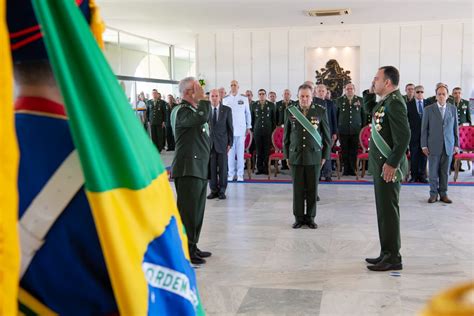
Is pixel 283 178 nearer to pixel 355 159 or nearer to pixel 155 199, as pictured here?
pixel 355 159

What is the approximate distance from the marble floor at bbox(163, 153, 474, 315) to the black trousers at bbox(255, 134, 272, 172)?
2.79 m

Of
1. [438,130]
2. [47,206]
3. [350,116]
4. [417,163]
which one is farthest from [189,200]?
[350,116]

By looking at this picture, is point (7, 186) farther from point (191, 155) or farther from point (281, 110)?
point (281, 110)

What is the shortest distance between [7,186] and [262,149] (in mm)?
9288

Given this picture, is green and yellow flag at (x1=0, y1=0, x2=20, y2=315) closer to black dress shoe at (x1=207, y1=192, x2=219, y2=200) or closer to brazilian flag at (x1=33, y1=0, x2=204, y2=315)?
brazilian flag at (x1=33, y1=0, x2=204, y2=315)

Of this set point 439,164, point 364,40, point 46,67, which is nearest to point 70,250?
point 46,67

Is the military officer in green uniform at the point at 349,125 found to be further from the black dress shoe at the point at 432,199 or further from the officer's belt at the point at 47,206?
the officer's belt at the point at 47,206

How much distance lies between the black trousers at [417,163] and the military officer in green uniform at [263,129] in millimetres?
2656

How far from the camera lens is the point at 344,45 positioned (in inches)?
567

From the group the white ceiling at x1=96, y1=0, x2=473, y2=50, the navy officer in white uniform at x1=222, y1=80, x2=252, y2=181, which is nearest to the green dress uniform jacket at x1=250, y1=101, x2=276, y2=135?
the navy officer in white uniform at x1=222, y1=80, x2=252, y2=181

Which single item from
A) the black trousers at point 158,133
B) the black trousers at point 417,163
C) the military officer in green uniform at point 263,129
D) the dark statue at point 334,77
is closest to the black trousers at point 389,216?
the black trousers at point 417,163

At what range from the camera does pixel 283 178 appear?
29.9ft

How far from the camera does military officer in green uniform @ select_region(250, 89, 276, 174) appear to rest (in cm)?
978

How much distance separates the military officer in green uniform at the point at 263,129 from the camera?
978 centimetres
